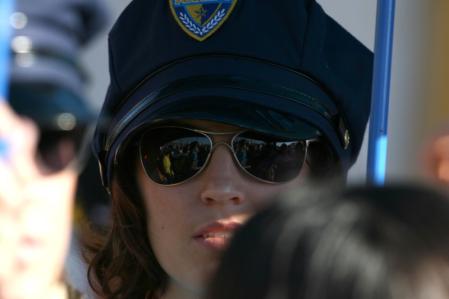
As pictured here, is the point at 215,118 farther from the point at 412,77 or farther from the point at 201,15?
the point at 412,77

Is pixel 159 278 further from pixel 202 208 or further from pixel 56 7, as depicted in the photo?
pixel 56 7

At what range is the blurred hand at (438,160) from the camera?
1.48m

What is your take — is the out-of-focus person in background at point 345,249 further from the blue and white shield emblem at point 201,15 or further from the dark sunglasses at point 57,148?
the blue and white shield emblem at point 201,15

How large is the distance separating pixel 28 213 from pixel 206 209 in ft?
1.58

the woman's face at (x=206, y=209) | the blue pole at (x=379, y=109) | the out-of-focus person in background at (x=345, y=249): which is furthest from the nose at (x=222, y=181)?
the out-of-focus person in background at (x=345, y=249)

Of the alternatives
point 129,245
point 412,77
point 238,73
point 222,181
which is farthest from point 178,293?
point 412,77

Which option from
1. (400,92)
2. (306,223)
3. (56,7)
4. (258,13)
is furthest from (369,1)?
(306,223)

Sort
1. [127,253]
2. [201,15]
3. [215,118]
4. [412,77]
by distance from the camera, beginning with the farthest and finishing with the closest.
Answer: [412,77] < [127,253] < [201,15] < [215,118]

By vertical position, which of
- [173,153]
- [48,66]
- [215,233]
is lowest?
[215,233]

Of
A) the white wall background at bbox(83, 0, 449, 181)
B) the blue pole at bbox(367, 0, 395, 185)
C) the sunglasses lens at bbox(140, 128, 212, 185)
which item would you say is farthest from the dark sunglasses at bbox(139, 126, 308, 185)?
the white wall background at bbox(83, 0, 449, 181)

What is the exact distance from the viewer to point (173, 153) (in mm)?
1471

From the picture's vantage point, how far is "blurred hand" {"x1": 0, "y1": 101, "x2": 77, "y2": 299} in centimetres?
99

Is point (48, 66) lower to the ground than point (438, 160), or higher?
higher

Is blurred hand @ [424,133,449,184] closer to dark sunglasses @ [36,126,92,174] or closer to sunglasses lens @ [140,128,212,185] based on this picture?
sunglasses lens @ [140,128,212,185]
